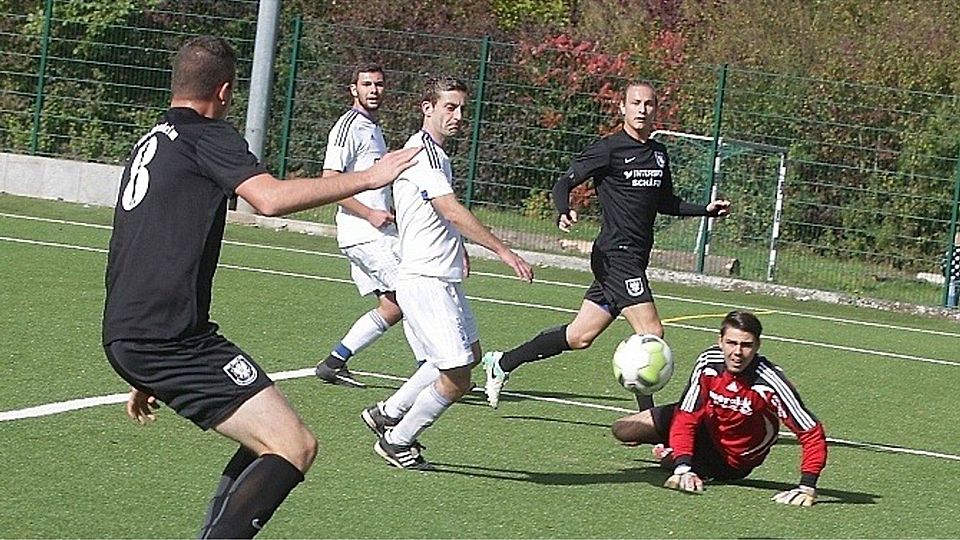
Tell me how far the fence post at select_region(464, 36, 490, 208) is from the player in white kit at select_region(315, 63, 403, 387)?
9392mm

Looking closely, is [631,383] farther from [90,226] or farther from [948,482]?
[90,226]

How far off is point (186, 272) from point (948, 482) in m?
4.87

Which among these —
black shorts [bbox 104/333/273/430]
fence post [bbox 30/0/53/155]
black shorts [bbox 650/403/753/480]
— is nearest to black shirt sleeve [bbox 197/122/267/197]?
black shorts [bbox 104/333/273/430]

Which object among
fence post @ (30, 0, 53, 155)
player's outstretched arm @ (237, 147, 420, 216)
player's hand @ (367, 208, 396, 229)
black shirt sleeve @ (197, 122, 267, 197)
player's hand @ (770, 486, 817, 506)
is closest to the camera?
player's outstretched arm @ (237, 147, 420, 216)

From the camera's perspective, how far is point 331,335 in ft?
42.3

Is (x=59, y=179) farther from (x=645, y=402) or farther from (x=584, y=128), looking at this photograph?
(x=645, y=402)

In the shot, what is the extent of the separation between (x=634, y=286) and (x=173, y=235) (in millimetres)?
4958

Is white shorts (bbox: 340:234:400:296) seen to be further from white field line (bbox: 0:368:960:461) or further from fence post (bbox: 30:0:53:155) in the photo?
fence post (bbox: 30:0:53:155)

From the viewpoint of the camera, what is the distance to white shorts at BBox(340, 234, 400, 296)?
1112 centimetres

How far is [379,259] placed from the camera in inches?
439

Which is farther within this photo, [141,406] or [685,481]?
[685,481]

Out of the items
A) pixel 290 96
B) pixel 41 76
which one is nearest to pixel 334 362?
pixel 290 96

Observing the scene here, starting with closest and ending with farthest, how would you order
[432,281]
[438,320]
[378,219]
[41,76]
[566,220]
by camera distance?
[438,320]
[432,281]
[566,220]
[378,219]
[41,76]

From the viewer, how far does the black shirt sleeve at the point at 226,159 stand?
564 cm
